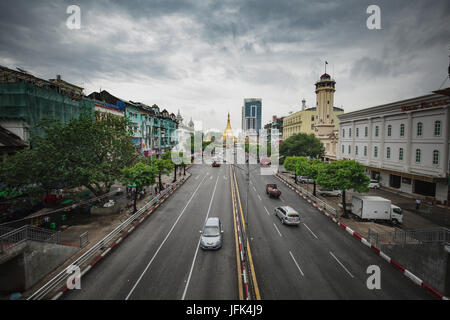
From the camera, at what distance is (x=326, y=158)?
2421 inches

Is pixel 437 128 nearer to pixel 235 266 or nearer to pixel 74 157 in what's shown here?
pixel 235 266

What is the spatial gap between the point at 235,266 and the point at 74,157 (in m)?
20.1

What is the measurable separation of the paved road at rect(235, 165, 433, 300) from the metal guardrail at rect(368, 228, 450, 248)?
1.90 meters

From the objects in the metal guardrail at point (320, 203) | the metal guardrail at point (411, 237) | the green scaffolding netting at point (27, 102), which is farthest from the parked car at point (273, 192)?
the green scaffolding netting at point (27, 102)

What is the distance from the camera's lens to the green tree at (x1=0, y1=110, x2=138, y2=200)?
19.7m

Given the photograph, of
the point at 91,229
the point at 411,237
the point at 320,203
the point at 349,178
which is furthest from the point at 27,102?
the point at 411,237

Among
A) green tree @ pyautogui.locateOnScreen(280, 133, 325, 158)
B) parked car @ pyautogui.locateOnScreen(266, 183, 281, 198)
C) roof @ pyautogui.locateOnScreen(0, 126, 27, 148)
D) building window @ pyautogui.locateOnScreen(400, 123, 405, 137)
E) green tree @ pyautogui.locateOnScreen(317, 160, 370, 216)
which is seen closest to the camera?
green tree @ pyautogui.locateOnScreen(317, 160, 370, 216)

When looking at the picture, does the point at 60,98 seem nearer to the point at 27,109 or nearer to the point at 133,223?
the point at 27,109

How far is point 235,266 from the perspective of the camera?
47.1 ft

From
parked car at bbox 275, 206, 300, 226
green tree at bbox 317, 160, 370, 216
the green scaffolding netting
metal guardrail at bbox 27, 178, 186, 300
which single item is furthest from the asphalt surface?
the green scaffolding netting

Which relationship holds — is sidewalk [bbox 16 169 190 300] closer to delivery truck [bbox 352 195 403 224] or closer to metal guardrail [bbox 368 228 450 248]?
metal guardrail [bbox 368 228 450 248]

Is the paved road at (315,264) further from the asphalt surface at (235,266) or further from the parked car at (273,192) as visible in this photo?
the parked car at (273,192)

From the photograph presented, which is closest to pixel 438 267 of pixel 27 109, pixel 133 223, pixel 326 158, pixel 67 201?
pixel 133 223
